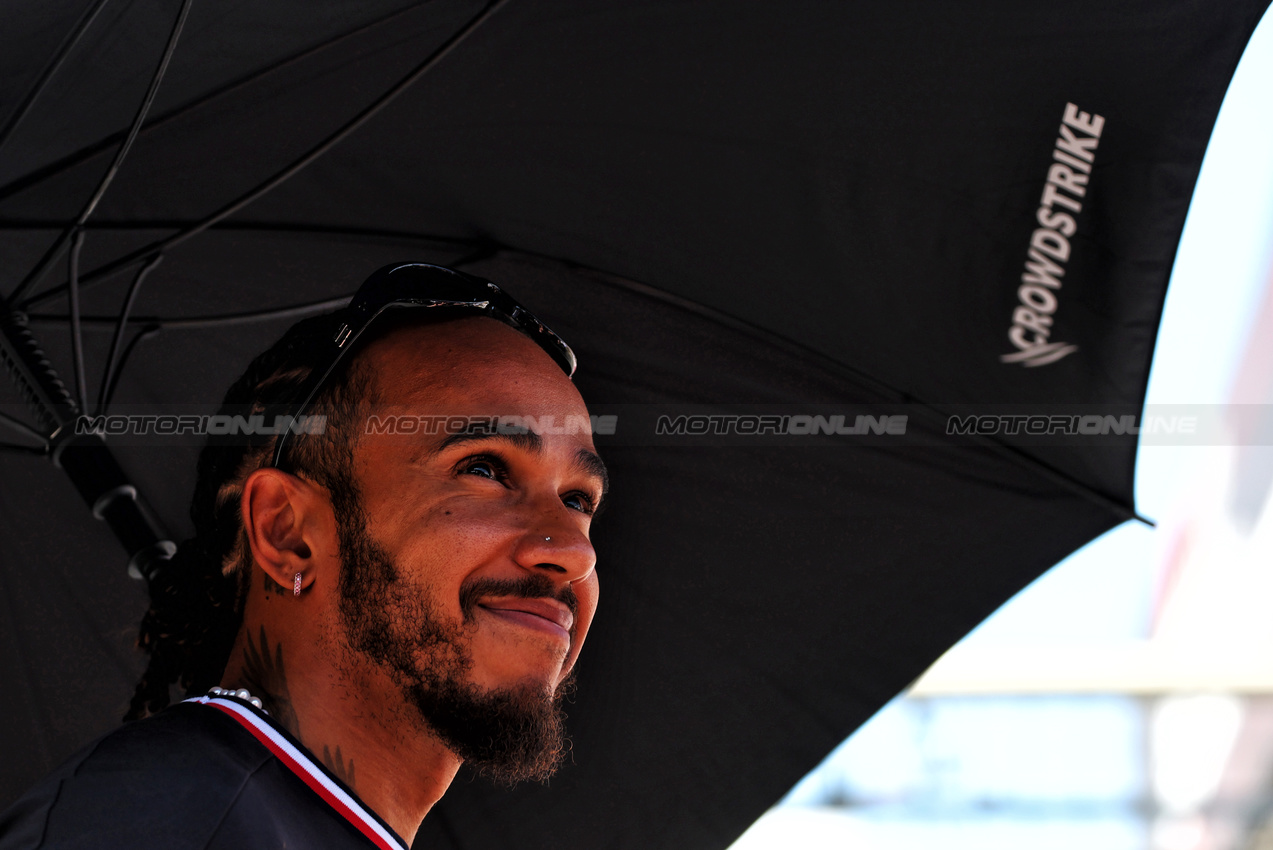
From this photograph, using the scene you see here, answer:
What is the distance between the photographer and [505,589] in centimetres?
171

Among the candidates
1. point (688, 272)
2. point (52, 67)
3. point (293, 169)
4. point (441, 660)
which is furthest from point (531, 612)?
point (52, 67)

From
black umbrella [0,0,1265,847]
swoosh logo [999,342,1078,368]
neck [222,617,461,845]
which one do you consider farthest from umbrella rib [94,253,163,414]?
swoosh logo [999,342,1078,368]

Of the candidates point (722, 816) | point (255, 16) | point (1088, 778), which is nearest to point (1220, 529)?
point (1088, 778)

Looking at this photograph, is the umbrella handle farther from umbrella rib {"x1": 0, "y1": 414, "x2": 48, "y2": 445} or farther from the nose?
the nose

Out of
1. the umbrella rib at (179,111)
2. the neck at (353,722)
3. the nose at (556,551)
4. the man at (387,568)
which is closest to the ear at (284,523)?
the man at (387,568)

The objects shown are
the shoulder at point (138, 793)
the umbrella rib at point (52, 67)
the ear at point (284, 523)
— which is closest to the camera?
the shoulder at point (138, 793)

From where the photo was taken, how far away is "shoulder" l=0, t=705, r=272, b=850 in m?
1.15

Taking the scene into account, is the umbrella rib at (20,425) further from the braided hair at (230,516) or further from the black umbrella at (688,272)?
the braided hair at (230,516)

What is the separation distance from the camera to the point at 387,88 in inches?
72.9

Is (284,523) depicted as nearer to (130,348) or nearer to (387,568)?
(387,568)

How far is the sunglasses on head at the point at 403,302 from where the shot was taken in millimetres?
1905

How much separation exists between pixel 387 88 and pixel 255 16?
0.27m

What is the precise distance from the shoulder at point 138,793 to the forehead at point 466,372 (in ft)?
2.31

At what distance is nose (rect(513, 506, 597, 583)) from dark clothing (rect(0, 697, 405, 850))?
439 millimetres
